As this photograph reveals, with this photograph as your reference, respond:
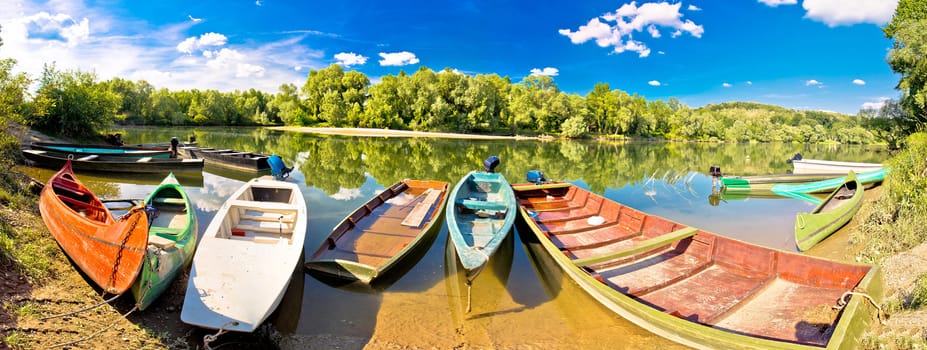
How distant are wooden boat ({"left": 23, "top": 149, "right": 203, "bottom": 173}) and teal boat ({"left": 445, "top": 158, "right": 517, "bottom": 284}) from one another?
1542cm

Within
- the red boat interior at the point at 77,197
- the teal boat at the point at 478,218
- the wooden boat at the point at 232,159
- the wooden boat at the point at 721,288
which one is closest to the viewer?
the wooden boat at the point at 721,288

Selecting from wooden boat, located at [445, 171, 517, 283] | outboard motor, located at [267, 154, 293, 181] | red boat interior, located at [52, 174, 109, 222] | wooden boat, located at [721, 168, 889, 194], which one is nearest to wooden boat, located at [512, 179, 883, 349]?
wooden boat, located at [445, 171, 517, 283]

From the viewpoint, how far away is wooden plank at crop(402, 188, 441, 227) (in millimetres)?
9617

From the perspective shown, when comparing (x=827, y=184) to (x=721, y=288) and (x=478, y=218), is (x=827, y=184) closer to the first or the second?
(x=721, y=288)

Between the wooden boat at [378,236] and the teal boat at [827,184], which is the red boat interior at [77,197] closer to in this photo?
the wooden boat at [378,236]

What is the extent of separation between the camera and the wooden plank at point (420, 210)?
31.6ft

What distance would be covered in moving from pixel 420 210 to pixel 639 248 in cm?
597

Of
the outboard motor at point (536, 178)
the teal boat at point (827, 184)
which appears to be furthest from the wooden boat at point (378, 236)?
the teal boat at point (827, 184)

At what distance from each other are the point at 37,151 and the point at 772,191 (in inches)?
1422

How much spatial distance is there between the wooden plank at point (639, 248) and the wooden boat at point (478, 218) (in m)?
1.54

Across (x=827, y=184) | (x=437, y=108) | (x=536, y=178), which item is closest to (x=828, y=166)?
(x=827, y=184)

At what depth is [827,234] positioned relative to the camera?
32.8ft

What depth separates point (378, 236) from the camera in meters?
8.63

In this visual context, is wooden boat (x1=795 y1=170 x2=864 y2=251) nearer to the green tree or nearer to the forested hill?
the green tree
